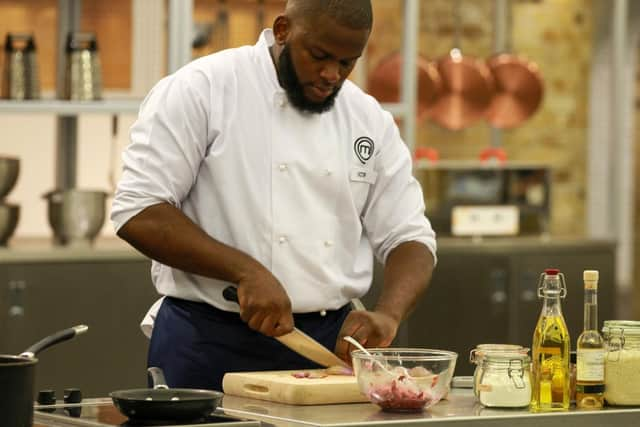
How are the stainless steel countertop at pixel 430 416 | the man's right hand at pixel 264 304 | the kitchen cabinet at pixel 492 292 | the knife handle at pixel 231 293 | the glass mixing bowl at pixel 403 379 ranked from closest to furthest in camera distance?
1. the stainless steel countertop at pixel 430 416
2. the glass mixing bowl at pixel 403 379
3. the man's right hand at pixel 264 304
4. the knife handle at pixel 231 293
5. the kitchen cabinet at pixel 492 292

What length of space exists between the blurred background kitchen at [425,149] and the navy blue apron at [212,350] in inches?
81.2

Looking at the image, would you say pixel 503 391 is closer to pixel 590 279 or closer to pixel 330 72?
pixel 590 279

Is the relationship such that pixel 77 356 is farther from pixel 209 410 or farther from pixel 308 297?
pixel 209 410

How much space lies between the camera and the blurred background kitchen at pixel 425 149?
490cm

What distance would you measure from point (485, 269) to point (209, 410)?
3705 mm

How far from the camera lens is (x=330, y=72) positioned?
2719 mm

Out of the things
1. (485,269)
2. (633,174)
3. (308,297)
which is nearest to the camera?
(308,297)

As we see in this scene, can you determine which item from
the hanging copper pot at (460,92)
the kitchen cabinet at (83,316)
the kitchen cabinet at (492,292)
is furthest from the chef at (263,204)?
the hanging copper pot at (460,92)

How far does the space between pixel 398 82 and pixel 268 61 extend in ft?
10.8

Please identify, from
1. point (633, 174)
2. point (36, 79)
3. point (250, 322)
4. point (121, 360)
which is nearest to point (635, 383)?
point (250, 322)

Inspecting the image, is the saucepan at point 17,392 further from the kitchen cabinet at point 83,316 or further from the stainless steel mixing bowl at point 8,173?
the stainless steel mixing bowl at point 8,173

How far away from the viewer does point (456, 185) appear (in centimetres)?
586

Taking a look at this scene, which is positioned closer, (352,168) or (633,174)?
(352,168)

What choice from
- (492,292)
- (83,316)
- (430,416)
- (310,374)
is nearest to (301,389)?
(310,374)
